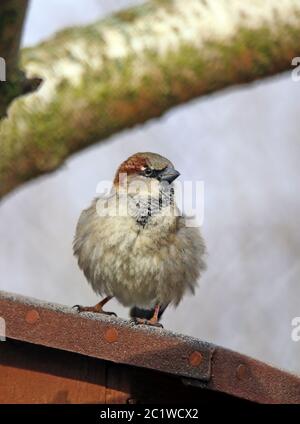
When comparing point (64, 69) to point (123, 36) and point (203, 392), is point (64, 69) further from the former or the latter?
point (203, 392)

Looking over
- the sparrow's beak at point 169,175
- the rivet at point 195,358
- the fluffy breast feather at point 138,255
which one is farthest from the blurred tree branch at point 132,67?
the sparrow's beak at point 169,175

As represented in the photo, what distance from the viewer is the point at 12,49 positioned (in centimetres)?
127

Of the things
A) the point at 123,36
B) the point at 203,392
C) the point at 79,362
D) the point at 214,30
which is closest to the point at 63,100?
the point at 123,36

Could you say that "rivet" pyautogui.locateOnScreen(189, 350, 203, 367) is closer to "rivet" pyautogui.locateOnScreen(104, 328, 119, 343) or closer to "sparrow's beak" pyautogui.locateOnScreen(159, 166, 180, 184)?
"rivet" pyautogui.locateOnScreen(104, 328, 119, 343)

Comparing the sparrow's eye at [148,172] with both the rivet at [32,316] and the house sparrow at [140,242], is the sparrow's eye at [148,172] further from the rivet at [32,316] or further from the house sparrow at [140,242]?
the rivet at [32,316]

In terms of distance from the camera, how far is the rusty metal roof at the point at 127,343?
7.27 ft

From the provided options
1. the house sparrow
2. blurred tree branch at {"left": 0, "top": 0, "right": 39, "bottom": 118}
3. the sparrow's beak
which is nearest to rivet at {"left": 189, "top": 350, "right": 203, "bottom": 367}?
blurred tree branch at {"left": 0, "top": 0, "right": 39, "bottom": 118}

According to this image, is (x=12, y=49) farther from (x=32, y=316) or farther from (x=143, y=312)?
(x=143, y=312)

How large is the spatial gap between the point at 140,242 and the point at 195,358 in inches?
61.8

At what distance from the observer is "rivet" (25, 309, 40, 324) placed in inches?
87.1

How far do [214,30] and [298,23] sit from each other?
0.68 ft

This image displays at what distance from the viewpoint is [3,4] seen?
118 centimetres

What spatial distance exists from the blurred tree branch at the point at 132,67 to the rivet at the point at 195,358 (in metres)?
0.72

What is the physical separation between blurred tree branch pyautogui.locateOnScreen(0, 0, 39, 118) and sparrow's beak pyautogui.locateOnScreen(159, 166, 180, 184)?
2655 mm
